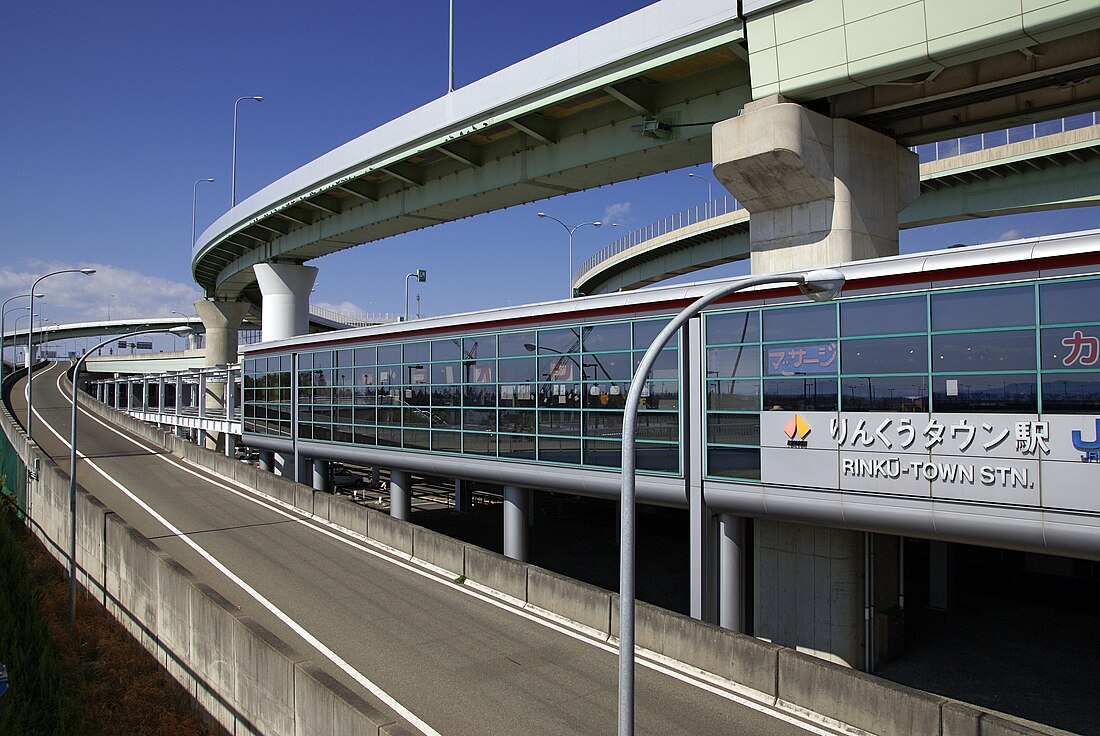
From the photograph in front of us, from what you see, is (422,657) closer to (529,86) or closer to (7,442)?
(529,86)

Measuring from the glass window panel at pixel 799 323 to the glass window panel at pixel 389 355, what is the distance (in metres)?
14.9

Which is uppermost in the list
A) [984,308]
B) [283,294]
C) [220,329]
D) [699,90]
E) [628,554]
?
[699,90]

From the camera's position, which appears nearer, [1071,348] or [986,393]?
[1071,348]

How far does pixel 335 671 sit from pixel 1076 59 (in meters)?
17.3

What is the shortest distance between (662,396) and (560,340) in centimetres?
374

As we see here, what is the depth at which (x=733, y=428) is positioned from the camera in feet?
52.4

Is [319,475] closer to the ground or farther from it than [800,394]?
closer to the ground

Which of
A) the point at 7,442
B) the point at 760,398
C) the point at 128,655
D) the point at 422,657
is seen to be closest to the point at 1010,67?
the point at 760,398

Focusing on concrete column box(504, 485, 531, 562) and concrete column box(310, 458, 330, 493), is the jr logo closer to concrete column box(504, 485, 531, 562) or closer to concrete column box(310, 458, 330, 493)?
concrete column box(504, 485, 531, 562)

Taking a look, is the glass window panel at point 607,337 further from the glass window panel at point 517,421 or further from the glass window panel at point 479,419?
the glass window panel at point 479,419

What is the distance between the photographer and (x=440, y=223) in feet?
98.4

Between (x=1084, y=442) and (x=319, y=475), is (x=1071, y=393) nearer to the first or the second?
(x=1084, y=442)

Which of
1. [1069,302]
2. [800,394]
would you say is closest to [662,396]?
[800,394]

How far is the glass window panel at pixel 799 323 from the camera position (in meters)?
14.7
